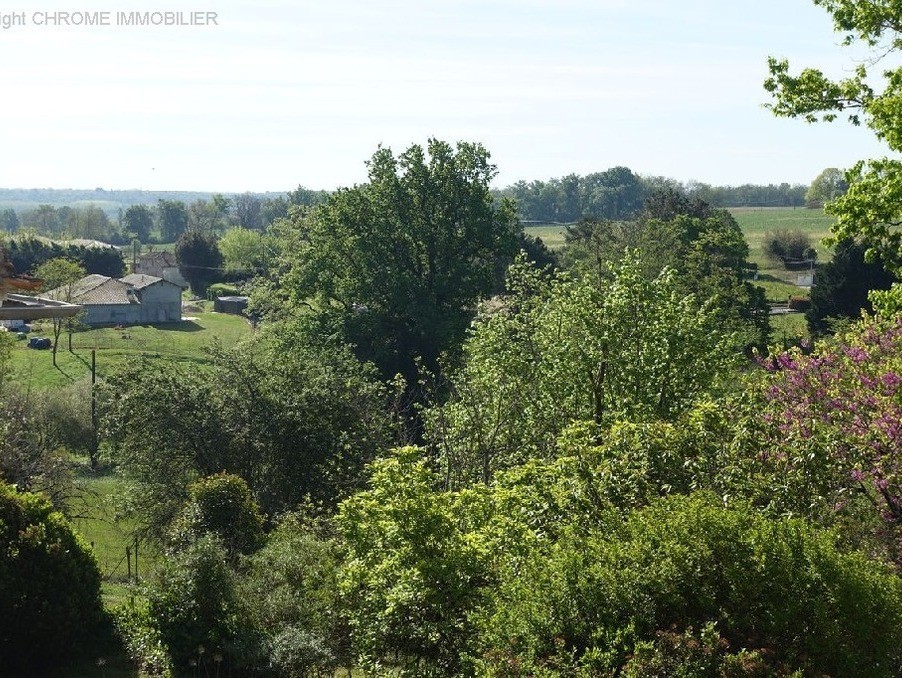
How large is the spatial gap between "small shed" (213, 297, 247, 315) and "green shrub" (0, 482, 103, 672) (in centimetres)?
8207

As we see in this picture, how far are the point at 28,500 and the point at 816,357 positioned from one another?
1351 cm

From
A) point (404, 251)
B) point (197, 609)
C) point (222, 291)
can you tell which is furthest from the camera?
point (222, 291)

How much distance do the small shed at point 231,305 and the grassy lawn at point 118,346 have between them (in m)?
1.32

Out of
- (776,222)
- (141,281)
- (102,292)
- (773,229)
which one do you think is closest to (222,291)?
(141,281)

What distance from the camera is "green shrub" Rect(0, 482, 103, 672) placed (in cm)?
1517

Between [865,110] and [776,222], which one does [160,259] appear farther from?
[865,110]

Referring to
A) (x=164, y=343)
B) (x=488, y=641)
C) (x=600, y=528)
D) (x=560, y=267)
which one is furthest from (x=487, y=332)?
(x=164, y=343)

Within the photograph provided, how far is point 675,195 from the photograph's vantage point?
6994 centimetres

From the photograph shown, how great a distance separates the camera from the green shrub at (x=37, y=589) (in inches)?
597

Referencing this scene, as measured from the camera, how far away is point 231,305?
327ft

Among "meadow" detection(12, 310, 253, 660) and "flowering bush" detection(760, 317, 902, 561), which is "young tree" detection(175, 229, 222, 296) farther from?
"flowering bush" detection(760, 317, 902, 561)

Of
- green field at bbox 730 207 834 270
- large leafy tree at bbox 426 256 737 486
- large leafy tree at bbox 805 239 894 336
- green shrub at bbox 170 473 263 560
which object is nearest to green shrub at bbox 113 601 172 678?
green shrub at bbox 170 473 263 560

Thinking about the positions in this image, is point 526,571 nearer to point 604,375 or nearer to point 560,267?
point 604,375

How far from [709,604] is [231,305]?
93.4 m
